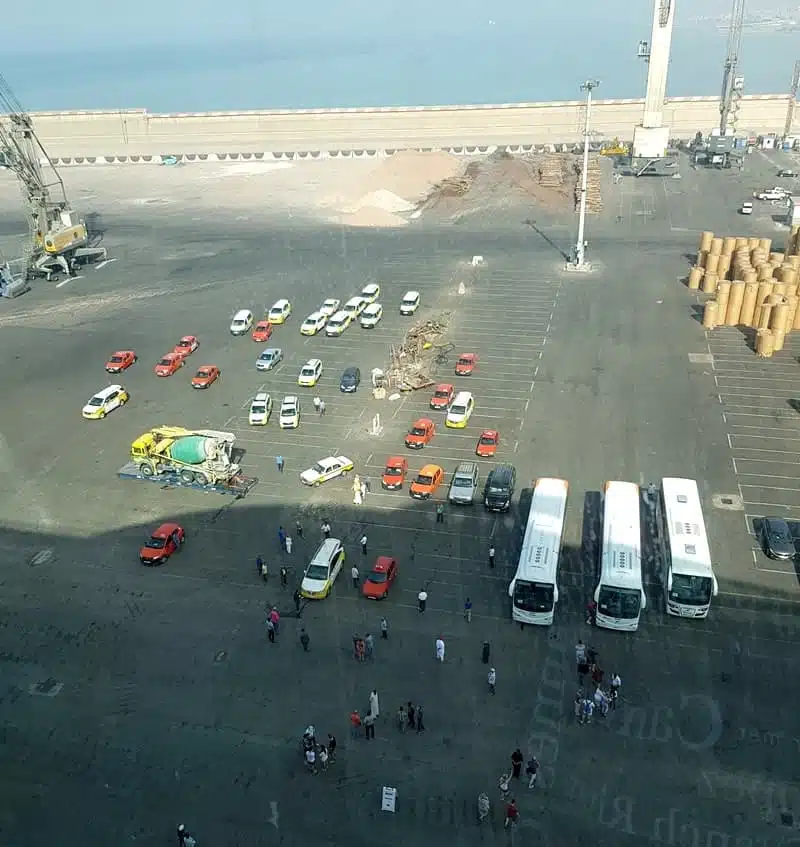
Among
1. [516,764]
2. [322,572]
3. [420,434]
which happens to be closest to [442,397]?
[420,434]

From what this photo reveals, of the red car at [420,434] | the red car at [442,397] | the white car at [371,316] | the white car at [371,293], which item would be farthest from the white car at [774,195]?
the red car at [420,434]

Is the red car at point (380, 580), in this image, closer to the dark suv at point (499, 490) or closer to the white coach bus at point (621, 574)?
the dark suv at point (499, 490)

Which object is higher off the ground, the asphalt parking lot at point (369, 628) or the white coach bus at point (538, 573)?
the white coach bus at point (538, 573)

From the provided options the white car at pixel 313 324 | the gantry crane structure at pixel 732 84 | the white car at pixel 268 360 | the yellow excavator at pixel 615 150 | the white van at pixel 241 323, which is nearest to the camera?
the white car at pixel 268 360

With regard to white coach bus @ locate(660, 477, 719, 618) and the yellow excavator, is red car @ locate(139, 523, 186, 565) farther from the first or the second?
the yellow excavator

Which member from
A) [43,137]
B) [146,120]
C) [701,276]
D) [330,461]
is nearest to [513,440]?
[330,461]

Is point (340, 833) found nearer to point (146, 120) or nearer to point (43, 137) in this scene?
point (146, 120)

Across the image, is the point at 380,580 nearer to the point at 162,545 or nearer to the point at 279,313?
the point at 162,545
